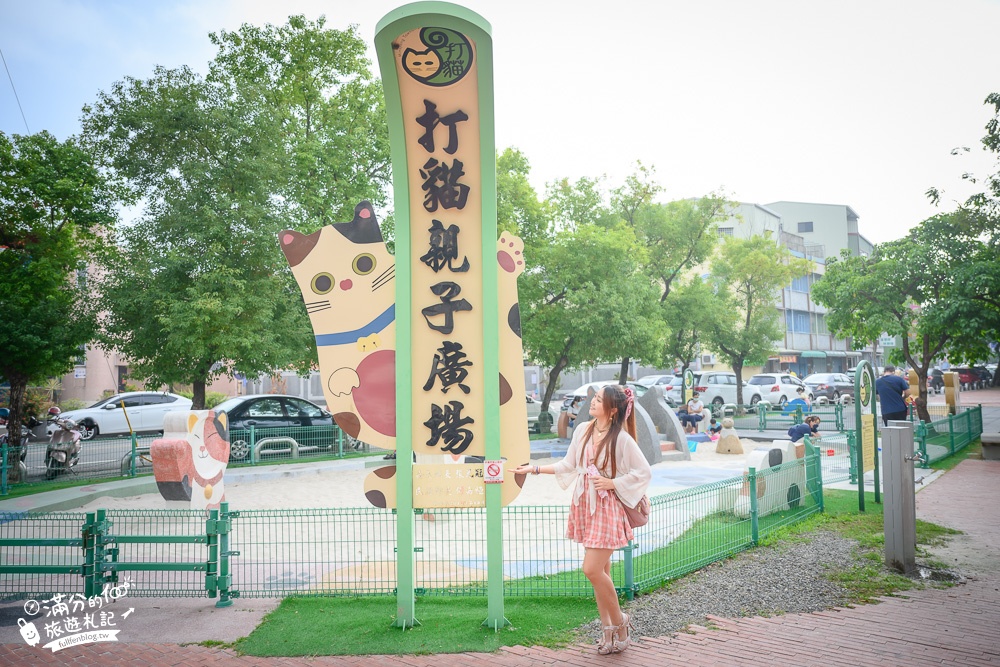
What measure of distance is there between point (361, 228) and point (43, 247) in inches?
395

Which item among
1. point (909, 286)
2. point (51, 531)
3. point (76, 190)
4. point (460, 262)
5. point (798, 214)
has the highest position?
point (798, 214)

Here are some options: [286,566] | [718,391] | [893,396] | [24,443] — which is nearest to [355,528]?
[286,566]

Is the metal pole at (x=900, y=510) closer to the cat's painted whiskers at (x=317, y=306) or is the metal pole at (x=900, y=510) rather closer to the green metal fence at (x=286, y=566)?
the green metal fence at (x=286, y=566)

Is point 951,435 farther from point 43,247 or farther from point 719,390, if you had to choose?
point 43,247

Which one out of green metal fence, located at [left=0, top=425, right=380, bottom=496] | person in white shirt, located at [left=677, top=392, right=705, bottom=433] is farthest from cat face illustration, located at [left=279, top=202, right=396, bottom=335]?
person in white shirt, located at [left=677, top=392, right=705, bottom=433]

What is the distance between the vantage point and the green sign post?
9.23 meters

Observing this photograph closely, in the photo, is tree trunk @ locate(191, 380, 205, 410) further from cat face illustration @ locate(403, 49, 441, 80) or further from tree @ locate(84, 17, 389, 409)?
cat face illustration @ locate(403, 49, 441, 80)

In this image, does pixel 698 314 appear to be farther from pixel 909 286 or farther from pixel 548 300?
pixel 909 286

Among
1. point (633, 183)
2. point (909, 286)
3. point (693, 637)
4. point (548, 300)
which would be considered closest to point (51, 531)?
point (693, 637)

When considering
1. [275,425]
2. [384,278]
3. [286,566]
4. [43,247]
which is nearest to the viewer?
[384,278]

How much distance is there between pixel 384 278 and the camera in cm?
534

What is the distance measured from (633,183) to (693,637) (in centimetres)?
2258

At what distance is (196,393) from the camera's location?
46.5 ft

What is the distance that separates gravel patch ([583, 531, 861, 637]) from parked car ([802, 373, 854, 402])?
27.1m
